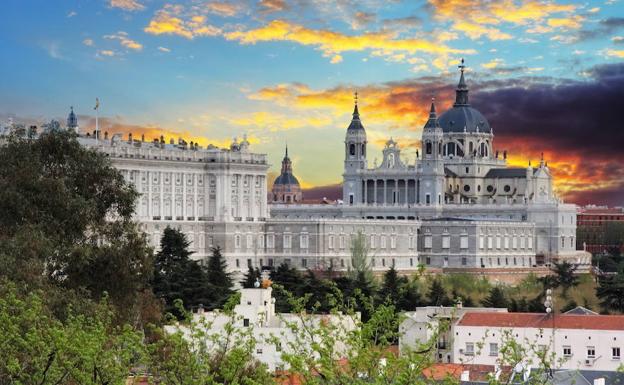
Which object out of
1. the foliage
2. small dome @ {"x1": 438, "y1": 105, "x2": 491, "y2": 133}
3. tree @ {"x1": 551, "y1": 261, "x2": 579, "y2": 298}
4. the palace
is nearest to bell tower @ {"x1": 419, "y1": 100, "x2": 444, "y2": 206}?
the palace

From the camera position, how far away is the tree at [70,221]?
45094 mm

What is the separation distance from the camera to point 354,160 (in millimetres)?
146125

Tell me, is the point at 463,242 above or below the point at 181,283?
above

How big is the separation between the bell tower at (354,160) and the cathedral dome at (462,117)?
1221 centimetres

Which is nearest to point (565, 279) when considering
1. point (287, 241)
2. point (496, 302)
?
point (287, 241)

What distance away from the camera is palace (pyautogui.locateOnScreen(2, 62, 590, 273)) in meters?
117

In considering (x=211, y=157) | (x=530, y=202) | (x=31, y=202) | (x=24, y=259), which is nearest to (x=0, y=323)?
(x=24, y=259)

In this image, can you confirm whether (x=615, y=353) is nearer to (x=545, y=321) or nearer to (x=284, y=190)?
(x=545, y=321)

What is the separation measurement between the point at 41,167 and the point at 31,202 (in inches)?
65.7

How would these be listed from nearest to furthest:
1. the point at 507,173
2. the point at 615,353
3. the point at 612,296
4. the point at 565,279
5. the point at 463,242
Result: the point at 615,353, the point at 612,296, the point at 565,279, the point at 463,242, the point at 507,173

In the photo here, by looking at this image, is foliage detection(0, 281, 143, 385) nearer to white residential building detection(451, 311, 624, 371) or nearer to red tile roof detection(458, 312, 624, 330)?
white residential building detection(451, 311, 624, 371)

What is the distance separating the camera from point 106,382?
24.9 metres

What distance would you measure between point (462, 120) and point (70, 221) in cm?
10995

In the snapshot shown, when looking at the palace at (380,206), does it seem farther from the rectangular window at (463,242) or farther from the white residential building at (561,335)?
the white residential building at (561,335)
